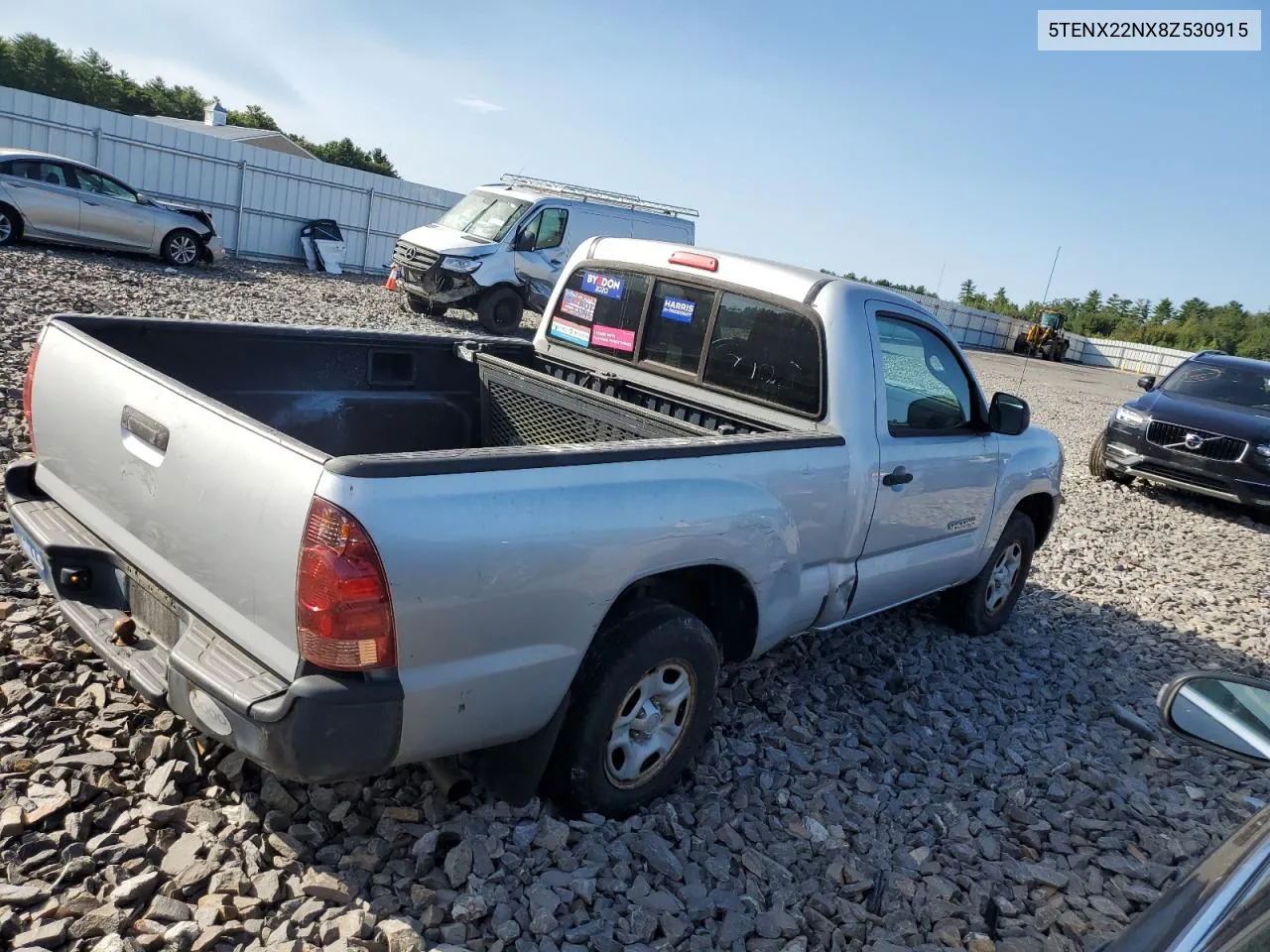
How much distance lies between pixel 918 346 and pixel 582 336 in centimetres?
163

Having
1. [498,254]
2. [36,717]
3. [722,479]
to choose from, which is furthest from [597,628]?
[498,254]

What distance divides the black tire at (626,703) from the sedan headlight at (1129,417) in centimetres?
920

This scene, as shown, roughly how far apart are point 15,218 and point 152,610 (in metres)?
14.4

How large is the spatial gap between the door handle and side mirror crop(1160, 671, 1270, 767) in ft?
6.05

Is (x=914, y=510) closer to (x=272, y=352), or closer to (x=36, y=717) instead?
(x=272, y=352)

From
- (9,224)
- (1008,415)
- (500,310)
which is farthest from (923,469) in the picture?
(9,224)

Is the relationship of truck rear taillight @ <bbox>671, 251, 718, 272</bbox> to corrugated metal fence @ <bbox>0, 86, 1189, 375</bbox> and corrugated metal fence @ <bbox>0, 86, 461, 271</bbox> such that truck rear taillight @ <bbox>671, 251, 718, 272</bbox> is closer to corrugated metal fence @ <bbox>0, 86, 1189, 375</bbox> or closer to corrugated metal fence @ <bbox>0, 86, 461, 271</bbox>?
corrugated metal fence @ <bbox>0, 86, 1189, 375</bbox>

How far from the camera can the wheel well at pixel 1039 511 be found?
5607 mm

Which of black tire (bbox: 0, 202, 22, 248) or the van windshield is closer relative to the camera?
black tire (bbox: 0, 202, 22, 248)

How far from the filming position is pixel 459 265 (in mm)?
14469

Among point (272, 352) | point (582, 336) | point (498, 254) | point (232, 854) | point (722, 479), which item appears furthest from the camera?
point (498, 254)

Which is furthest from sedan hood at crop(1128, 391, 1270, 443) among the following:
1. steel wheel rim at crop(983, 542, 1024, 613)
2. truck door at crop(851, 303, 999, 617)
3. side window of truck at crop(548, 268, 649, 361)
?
side window of truck at crop(548, 268, 649, 361)

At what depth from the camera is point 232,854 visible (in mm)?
2729

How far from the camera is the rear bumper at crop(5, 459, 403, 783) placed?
230cm
